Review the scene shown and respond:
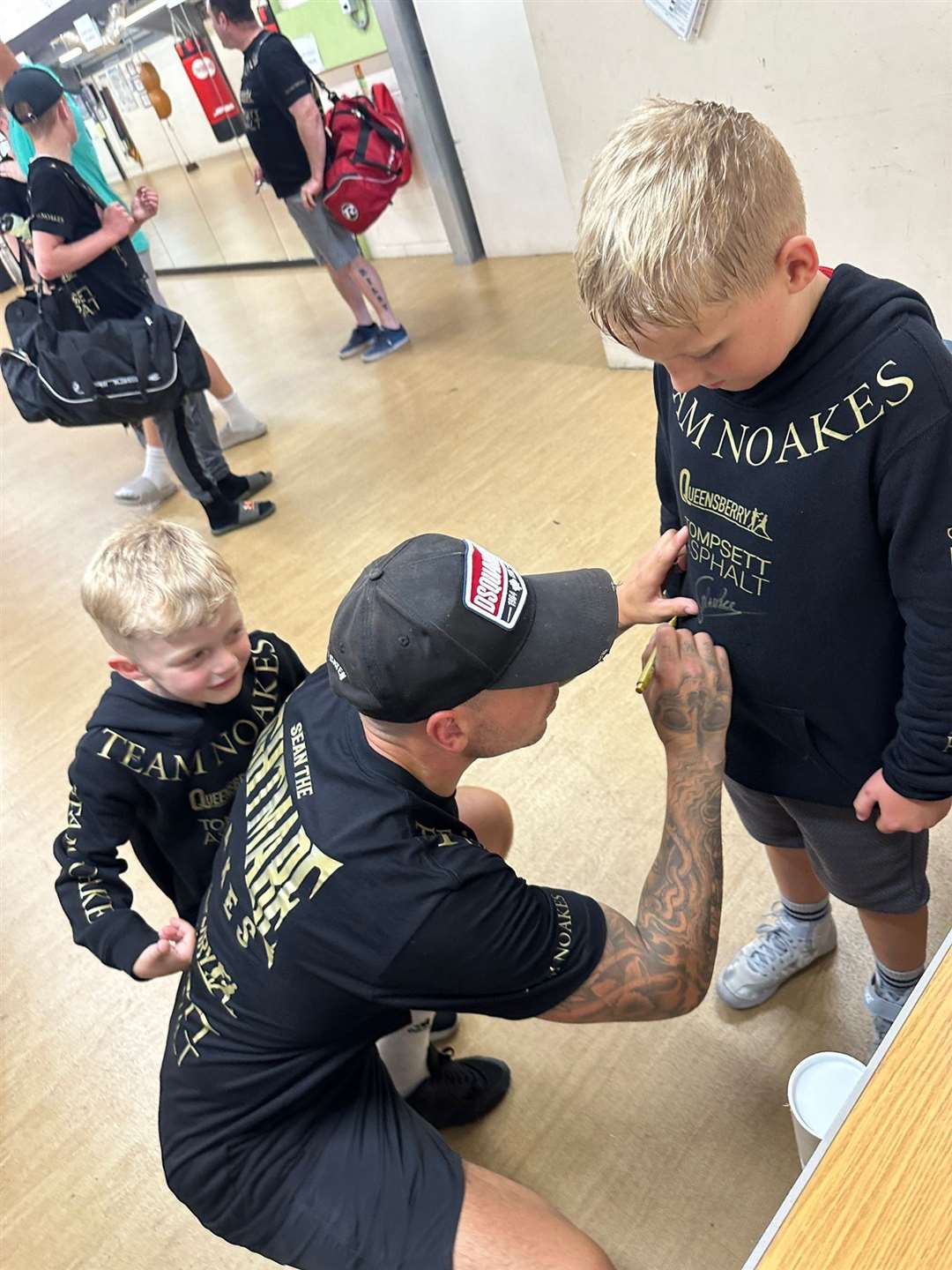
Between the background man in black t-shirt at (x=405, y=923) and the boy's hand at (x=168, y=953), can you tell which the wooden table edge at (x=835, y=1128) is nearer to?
the background man in black t-shirt at (x=405, y=923)

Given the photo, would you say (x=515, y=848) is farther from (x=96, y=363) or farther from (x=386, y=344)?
(x=386, y=344)

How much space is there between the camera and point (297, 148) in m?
3.66

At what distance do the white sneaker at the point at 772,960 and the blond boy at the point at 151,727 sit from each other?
813 mm

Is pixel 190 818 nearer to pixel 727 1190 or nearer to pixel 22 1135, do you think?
pixel 22 1135

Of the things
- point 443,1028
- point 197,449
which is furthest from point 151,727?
point 197,449

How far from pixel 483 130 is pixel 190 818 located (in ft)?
13.2

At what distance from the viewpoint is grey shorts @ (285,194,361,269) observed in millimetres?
3819

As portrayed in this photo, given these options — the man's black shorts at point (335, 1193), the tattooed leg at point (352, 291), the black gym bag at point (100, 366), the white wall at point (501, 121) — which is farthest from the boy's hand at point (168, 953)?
the white wall at point (501, 121)

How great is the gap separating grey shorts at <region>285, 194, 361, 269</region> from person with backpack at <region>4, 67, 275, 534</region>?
1.07 m

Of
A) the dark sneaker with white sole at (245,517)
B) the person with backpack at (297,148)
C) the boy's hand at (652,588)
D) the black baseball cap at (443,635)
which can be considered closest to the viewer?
the black baseball cap at (443,635)

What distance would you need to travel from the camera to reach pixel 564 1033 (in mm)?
1493

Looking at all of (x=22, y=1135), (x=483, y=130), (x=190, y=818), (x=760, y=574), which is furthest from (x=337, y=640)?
(x=483, y=130)

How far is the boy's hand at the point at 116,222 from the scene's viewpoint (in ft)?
8.98

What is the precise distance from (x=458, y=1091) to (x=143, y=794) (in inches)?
26.0
